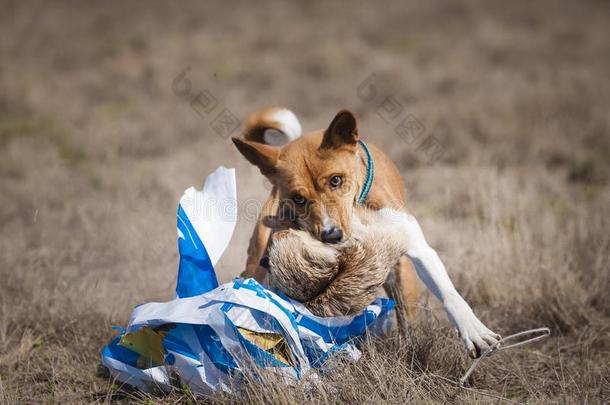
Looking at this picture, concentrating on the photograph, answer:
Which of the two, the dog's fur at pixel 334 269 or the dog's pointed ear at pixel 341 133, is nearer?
the dog's fur at pixel 334 269

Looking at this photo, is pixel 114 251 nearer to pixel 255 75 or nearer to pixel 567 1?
pixel 255 75

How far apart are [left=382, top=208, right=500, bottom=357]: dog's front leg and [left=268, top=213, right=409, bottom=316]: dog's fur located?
1.26 feet

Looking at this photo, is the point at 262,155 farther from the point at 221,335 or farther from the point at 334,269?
the point at 221,335

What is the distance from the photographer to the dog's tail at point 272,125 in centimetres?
402

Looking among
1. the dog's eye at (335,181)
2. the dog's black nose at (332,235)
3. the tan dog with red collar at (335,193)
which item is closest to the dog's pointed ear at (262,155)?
the tan dog with red collar at (335,193)

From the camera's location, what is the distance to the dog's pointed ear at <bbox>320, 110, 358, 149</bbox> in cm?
342

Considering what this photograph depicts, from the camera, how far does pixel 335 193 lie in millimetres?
3389

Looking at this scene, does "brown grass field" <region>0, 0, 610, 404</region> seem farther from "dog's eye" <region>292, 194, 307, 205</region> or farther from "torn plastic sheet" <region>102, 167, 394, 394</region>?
"dog's eye" <region>292, 194, 307, 205</region>

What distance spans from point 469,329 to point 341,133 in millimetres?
1410

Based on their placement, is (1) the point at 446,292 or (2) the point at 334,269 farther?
(1) the point at 446,292

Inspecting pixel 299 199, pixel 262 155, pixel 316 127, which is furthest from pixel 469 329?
pixel 316 127

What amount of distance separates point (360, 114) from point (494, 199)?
5.06 metres

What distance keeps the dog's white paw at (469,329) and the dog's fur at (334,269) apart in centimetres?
41

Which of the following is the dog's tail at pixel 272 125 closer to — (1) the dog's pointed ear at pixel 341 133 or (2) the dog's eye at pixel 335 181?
(1) the dog's pointed ear at pixel 341 133
